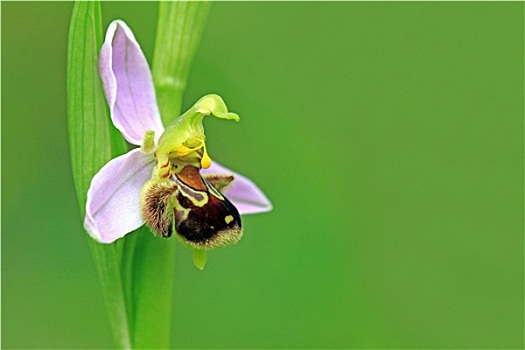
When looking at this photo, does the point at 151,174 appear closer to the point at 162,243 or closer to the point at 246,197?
the point at 162,243

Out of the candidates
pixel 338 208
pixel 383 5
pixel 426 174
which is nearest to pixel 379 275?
pixel 338 208

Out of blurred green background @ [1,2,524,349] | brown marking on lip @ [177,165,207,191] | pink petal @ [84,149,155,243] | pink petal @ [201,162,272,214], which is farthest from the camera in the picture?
blurred green background @ [1,2,524,349]

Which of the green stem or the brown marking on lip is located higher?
the green stem

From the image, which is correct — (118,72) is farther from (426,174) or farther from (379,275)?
(426,174)

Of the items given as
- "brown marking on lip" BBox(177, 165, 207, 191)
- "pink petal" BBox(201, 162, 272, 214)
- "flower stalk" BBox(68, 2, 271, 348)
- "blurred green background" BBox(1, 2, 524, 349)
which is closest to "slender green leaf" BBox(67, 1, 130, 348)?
"flower stalk" BBox(68, 2, 271, 348)

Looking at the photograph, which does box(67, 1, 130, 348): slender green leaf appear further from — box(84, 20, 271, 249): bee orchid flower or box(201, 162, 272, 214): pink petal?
box(201, 162, 272, 214): pink petal

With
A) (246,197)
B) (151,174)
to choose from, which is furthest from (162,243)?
(246,197)

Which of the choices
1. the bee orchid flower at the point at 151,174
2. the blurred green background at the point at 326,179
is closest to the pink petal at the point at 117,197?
the bee orchid flower at the point at 151,174

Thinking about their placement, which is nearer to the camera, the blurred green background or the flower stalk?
the flower stalk
